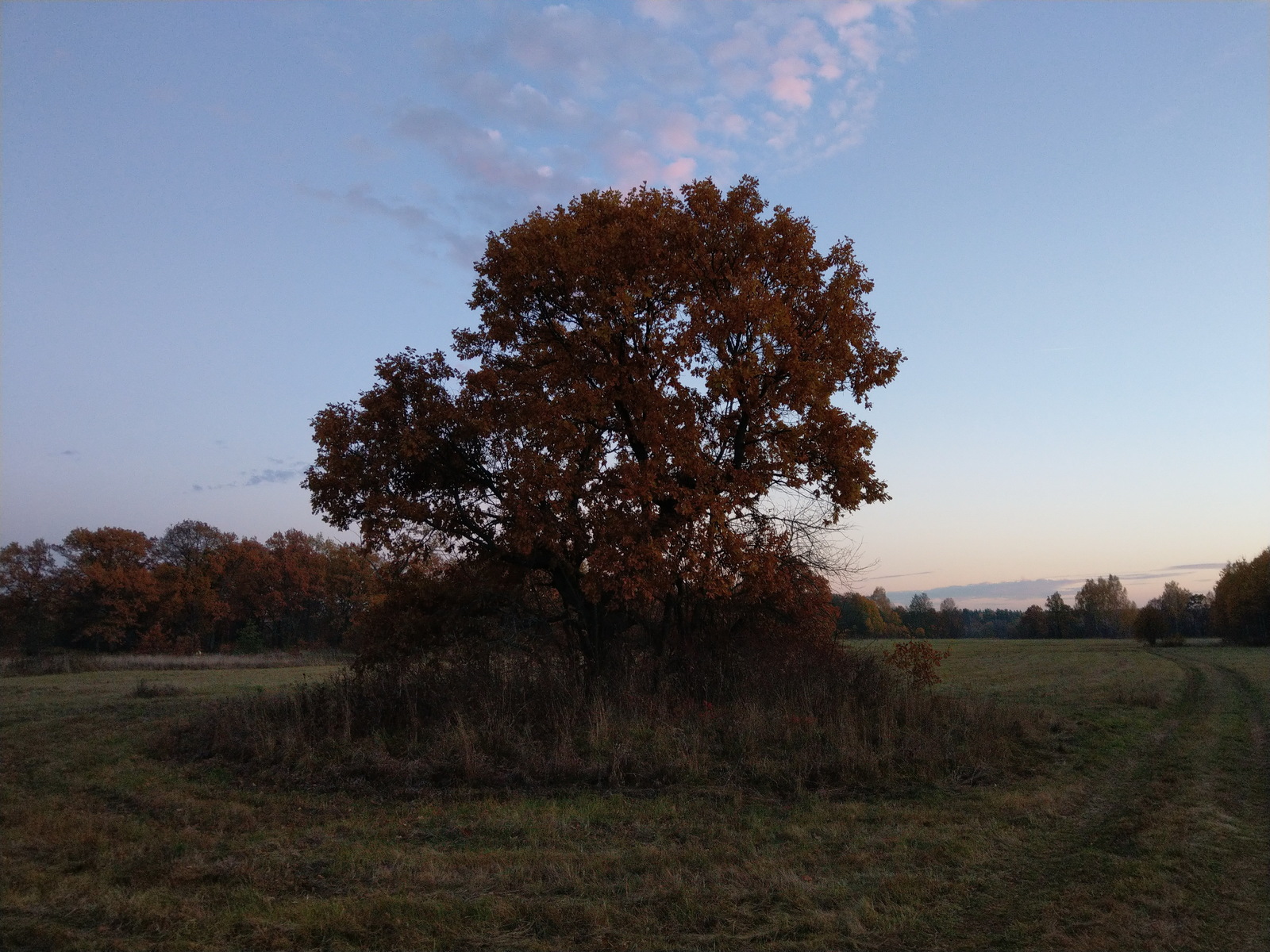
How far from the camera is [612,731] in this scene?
10836mm

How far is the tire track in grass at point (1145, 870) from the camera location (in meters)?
5.06

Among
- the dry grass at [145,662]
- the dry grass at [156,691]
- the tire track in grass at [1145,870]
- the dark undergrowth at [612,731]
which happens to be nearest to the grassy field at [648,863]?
the tire track in grass at [1145,870]

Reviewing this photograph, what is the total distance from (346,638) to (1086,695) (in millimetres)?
17250

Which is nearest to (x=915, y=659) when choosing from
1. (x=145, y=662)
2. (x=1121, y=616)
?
(x=145, y=662)

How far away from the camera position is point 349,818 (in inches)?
323

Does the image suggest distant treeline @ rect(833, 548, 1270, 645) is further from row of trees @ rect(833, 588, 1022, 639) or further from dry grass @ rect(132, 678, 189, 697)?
dry grass @ rect(132, 678, 189, 697)

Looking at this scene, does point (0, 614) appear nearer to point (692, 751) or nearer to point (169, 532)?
point (169, 532)

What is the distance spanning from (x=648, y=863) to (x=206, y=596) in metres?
73.7

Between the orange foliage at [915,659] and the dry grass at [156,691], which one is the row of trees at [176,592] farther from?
the orange foliage at [915,659]

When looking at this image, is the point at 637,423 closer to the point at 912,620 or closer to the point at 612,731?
the point at 612,731

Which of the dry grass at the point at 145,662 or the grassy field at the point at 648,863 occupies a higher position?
the grassy field at the point at 648,863

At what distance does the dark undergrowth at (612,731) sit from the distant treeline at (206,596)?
41.3 metres

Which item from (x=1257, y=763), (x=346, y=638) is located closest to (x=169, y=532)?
(x=346, y=638)

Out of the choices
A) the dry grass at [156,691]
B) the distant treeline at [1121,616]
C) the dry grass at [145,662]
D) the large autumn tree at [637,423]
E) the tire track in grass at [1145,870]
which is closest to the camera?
the tire track in grass at [1145,870]
